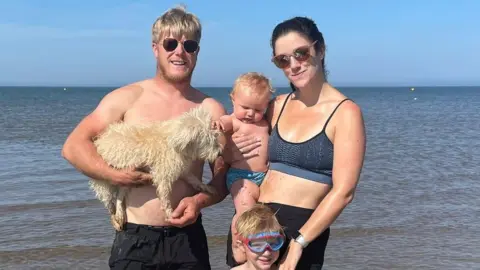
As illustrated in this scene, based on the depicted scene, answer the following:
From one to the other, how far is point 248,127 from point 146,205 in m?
0.96

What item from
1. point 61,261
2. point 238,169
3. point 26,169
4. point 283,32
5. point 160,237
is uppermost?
point 283,32

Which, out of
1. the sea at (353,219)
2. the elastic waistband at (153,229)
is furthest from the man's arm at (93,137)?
the sea at (353,219)

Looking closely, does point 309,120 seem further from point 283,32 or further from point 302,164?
point 283,32

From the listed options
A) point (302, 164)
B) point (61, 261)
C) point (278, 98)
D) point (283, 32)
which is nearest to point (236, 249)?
point (302, 164)

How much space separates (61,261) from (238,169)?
5.55 meters

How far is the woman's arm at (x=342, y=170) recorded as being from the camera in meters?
3.25

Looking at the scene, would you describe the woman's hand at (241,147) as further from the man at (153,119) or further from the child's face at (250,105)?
the man at (153,119)

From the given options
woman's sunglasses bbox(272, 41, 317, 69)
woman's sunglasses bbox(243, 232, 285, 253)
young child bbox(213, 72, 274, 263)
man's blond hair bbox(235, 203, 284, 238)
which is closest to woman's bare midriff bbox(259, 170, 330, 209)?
man's blond hair bbox(235, 203, 284, 238)

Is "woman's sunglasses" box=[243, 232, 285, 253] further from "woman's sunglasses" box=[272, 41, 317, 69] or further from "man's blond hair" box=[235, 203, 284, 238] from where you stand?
"woman's sunglasses" box=[272, 41, 317, 69]

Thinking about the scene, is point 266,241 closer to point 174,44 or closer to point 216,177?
point 216,177

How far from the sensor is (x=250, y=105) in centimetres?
400

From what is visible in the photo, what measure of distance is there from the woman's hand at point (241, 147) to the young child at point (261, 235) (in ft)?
1.78

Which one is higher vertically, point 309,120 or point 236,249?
point 309,120

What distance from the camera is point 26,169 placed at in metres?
15.2
